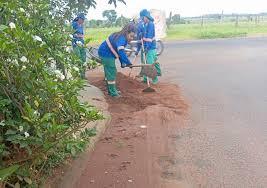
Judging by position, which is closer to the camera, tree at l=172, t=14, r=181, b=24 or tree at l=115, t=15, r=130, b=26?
tree at l=115, t=15, r=130, b=26

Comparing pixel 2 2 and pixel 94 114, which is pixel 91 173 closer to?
pixel 94 114

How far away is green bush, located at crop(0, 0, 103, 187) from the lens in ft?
12.6

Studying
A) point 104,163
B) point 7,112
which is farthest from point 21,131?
point 104,163

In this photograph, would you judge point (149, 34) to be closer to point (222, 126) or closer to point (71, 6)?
point (71, 6)

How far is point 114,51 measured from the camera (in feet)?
30.9

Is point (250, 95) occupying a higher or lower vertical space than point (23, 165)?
lower

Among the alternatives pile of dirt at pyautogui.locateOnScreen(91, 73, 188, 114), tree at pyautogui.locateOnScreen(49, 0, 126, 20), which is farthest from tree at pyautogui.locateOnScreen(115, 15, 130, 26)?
tree at pyautogui.locateOnScreen(49, 0, 126, 20)

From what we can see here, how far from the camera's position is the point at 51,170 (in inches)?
199

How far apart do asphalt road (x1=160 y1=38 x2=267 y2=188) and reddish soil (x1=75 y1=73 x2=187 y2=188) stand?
8.3 inches

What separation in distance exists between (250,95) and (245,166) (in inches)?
179

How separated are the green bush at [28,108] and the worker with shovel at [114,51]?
4848mm

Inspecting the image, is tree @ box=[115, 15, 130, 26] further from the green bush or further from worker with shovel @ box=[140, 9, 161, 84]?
the green bush

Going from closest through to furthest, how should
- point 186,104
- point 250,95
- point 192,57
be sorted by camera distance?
point 186,104, point 250,95, point 192,57

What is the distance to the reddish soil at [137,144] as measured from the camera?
5.43 metres
